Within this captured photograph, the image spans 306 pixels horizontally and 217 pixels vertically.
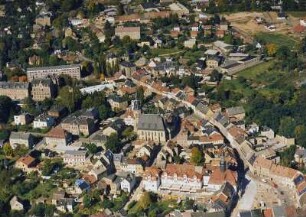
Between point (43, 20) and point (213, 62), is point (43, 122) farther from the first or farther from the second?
point (43, 20)

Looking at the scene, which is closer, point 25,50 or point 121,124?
point 121,124

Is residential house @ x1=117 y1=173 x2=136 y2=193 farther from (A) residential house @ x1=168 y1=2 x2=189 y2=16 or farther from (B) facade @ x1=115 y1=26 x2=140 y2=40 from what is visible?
(A) residential house @ x1=168 y1=2 x2=189 y2=16

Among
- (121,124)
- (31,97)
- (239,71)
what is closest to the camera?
(121,124)

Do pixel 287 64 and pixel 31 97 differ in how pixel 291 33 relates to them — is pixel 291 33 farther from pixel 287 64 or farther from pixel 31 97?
pixel 31 97

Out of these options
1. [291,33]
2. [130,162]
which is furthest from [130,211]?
[291,33]

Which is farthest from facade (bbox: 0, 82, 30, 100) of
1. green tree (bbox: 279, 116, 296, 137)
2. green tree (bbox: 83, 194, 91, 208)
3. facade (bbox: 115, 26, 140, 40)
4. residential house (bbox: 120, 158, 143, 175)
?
green tree (bbox: 279, 116, 296, 137)
